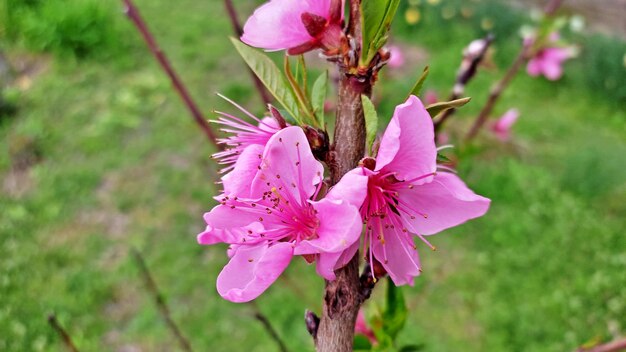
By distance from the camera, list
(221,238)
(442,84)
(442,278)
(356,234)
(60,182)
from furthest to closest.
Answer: (442,84), (60,182), (442,278), (221,238), (356,234)

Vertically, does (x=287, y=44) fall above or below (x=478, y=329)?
above

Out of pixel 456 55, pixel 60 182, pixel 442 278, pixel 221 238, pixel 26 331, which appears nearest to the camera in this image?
pixel 221 238

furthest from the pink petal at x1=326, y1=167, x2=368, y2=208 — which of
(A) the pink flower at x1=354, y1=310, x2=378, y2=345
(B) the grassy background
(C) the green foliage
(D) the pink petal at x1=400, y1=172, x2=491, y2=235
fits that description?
(C) the green foliage

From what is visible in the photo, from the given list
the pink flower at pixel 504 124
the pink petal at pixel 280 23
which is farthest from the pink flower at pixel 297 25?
A: the pink flower at pixel 504 124

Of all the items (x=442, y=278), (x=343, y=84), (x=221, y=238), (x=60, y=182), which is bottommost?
(x=442, y=278)

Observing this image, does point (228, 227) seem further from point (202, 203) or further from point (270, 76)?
point (202, 203)

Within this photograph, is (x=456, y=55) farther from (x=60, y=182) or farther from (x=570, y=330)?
(x=60, y=182)

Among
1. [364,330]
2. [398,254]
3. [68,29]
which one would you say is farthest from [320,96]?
[68,29]

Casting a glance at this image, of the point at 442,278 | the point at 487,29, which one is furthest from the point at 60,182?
the point at 487,29
